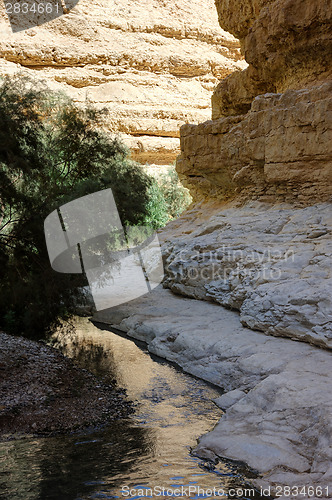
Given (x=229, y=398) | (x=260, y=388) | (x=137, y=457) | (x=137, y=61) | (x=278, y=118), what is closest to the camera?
(x=137, y=457)

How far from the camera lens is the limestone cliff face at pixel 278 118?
1033cm

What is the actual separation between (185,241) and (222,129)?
3968 mm

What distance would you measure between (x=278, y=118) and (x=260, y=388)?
713cm

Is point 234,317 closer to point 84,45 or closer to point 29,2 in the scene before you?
point 84,45

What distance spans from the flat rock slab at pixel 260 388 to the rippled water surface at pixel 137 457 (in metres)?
0.27

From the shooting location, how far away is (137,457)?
497cm

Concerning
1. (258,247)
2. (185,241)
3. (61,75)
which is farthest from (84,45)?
(258,247)

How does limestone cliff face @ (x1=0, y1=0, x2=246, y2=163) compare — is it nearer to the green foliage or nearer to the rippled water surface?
the green foliage

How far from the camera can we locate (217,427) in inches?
213
